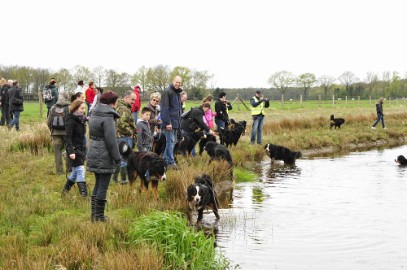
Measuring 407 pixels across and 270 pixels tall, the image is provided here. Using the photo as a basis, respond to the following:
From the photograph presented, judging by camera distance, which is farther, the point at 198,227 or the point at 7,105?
the point at 7,105

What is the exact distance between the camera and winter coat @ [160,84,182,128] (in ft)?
37.5

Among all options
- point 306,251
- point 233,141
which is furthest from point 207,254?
point 233,141

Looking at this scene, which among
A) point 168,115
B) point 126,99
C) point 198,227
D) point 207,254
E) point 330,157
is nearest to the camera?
point 207,254

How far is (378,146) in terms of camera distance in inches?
880

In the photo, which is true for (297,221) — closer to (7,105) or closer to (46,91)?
(46,91)

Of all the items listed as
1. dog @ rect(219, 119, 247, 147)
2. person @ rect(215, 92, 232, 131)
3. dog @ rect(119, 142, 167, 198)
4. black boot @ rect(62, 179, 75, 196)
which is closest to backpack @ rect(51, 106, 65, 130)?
black boot @ rect(62, 179, 75, 196)

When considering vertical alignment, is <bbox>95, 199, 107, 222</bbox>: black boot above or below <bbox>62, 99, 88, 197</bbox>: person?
below

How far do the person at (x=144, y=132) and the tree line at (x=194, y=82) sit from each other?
2213 centimetres

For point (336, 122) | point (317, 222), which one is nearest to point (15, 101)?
point (317, 222)

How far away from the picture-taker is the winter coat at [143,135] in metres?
10.3

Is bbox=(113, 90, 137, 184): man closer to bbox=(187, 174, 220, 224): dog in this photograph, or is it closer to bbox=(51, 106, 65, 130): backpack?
bbox=(51, 106, 65, 130): backpack

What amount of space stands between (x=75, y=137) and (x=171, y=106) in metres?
3.10

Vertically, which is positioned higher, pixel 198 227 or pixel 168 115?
pixel 168 115

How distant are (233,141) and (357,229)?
8254 mm
